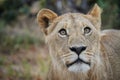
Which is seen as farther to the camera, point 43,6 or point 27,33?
point 27,33

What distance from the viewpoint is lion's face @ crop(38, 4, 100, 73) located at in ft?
16.9

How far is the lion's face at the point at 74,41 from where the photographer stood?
5.14 metres

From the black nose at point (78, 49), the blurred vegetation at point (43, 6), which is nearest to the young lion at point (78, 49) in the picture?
the black nose at point (78, 49)

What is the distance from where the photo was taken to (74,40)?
523 cm

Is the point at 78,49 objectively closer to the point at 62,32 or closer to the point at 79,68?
the point at 79,68

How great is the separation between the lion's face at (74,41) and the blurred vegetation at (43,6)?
1058 mm

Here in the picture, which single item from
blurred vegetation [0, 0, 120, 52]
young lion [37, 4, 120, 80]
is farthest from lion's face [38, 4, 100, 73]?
blurred vegetation [0, 0, 120, 52]

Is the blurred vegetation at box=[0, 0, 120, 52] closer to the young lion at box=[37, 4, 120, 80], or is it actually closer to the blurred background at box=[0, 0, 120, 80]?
the blurred background at box=[0, 0, 120, 80]

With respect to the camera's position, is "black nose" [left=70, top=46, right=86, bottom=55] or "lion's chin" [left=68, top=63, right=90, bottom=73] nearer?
"black nose" [left=70, top=46, right=86, bottom=55]

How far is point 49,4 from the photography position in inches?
352

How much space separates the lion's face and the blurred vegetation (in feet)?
3.47

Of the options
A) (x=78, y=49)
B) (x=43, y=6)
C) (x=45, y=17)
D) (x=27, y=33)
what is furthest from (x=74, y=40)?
(x=27, y=33)

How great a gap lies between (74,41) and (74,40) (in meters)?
0.02

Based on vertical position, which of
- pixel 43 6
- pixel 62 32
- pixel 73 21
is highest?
pixel 43 6
